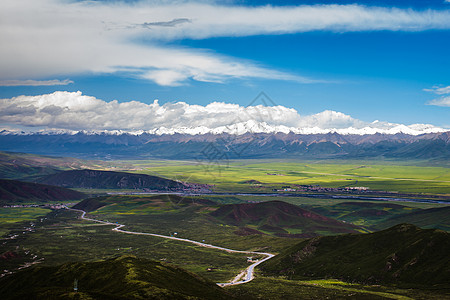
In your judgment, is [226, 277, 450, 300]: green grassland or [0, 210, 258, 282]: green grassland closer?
[226, 277, 450, 300]: green grassland

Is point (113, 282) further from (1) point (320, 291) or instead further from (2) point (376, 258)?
(2) point (376, 258)

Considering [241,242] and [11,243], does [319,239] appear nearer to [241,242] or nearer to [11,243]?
[241,242]

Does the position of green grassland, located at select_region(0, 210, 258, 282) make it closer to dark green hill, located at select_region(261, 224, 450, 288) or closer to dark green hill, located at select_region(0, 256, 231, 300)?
dark green hill, located at select_region(261, 224, 450, 288)

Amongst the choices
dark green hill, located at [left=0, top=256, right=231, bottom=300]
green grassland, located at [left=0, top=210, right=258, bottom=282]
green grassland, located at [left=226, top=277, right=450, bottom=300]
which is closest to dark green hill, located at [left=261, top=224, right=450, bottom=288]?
green grassland, located at [left=226, top=277, right=450, bottom=300]

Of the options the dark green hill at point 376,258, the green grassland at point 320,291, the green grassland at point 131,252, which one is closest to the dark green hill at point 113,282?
the green grassland at point 320,291

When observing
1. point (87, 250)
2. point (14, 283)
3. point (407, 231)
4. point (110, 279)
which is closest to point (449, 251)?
point (407, 231)

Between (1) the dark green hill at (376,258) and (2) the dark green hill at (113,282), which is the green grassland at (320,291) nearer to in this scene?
(1) the dark green hill at (376,258)

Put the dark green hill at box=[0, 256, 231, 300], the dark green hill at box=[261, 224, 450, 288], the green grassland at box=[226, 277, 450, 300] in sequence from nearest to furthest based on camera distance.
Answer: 1. the dark green hill at box=[0, 256, 231, 300]
2. the green grassland at box=[226, 277, 450, 300]
3. the dark green hill at box=[261, 224, 450, 288]

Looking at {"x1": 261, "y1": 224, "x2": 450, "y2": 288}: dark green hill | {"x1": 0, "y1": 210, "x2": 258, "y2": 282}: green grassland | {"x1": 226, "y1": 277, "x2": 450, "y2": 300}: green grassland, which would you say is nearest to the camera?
{"x1": 226, "y1": 277, "x2": 450, "y2": 300}: green grassland
